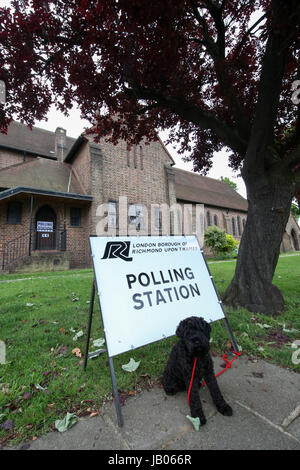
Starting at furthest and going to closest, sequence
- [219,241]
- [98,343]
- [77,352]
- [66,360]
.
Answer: [219,241] → [98,343] → [77,352] → [66,360]

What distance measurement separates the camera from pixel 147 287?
2.20 meters

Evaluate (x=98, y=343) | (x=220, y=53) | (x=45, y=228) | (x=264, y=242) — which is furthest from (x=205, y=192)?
(x=98, y=343)

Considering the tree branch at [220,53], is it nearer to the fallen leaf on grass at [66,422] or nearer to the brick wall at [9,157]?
the fallen leaf on grass at [66,422]

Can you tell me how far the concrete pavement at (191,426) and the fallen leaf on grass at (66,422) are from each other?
1.1 inches

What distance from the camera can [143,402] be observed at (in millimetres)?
1778

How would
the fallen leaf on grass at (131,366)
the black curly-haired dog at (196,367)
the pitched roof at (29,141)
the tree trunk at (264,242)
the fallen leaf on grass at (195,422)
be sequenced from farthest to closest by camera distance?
1. the pitched roof at (29,141)
2. the tree trunk at (264,242)
3. the fallen leaf on grass at (131,366)
4. the black curly-haired dog at (196,367)
5. the fallen leaf on grass at (195,422)

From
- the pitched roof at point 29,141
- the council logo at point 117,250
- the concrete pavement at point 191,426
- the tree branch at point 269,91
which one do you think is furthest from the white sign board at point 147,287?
the pitched roof at point 29,141

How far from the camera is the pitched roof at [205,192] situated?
22.4 metres

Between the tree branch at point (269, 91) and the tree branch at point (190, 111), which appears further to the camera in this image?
the tree branch at point (190, 111)

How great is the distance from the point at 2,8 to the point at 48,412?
16.2ft

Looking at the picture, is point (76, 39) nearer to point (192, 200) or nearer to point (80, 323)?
point (80, 323)

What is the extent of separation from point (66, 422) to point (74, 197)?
12.8 m

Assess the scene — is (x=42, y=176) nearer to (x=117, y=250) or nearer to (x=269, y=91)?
(x=269, y=91)
